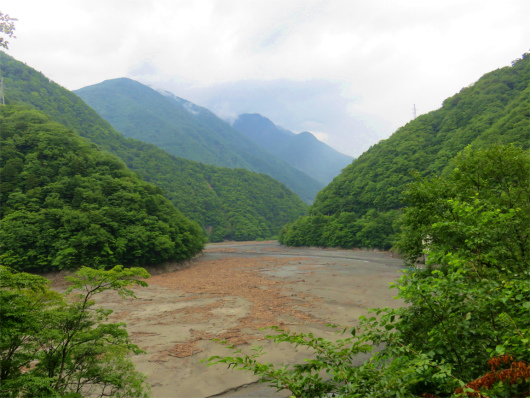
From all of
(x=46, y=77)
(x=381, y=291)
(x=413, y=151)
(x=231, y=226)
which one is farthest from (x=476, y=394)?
(x=46, y=77)

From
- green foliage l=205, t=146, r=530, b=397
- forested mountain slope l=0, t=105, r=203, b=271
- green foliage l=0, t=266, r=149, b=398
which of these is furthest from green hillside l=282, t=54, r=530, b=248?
green foliage l=0, t=266, r=149, b=398

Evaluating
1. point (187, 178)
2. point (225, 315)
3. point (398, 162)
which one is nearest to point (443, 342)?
point (225, 315)

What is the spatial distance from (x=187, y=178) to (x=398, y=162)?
81553mm

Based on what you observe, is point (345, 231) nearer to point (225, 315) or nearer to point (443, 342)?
point (225, 315)

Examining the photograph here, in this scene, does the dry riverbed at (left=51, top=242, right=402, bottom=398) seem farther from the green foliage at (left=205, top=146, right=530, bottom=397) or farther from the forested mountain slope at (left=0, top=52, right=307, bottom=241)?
the forested mountain slope at (left=0, top=52, right=307, bottom=241)

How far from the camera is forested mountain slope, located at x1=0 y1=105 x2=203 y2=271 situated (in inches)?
1199

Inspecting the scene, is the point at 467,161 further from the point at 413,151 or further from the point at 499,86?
the point at 499,86

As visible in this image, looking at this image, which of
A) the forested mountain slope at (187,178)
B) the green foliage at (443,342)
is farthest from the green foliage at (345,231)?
the green foliage at (443,342)

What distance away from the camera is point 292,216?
450ft

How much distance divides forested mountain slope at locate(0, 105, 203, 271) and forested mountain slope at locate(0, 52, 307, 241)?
50572 mm

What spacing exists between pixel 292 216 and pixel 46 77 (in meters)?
106

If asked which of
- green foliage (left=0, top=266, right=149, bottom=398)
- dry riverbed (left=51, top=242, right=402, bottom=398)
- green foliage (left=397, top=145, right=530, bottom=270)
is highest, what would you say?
green foliage (left=397, top=145, right=530, bottom=270)

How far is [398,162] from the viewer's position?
245 ft

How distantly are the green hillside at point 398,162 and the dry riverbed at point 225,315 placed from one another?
34171mm
